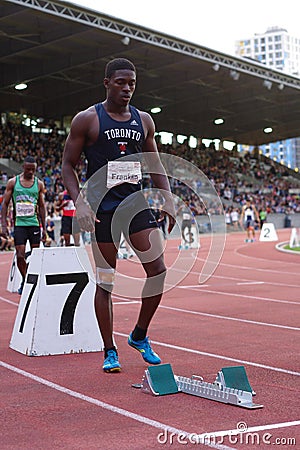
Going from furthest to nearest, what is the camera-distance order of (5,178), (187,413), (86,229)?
1. (5,178)
2. (86,229)
3. (187,413)

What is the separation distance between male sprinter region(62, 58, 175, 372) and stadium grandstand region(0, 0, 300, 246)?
23369 mm

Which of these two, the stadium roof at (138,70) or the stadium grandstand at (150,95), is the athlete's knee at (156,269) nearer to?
the stadium grandstand at (150,95)

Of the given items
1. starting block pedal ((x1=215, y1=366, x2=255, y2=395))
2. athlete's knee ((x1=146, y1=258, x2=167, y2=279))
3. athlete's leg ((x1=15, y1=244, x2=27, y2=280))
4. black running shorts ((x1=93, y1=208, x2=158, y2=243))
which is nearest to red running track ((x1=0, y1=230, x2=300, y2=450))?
starting block pedal ((x1=215, y1=366, x2=255, y2=395))

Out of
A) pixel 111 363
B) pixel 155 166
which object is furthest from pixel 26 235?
pixel 111 363

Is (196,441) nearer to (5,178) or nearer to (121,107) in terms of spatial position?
(121,107)

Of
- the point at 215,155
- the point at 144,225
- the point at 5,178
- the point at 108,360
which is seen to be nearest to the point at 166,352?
the point at 108,360

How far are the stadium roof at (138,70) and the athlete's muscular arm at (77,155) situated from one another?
23726mm

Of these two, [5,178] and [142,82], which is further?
[142,82]

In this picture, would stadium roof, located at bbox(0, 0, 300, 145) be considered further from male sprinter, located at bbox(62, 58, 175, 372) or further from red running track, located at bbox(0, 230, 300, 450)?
male sprinter, located at bbox(62, 58, 175, 372)

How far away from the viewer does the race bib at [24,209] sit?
443 inches

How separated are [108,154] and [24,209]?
5508mm

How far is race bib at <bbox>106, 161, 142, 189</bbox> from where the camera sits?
5.95 meters

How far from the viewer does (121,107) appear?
6.04 metres

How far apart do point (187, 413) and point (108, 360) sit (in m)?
1.50
